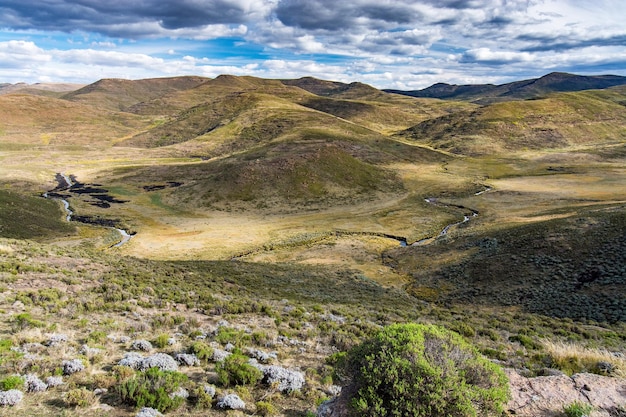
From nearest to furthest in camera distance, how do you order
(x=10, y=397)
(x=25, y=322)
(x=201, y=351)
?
(x=10, y=397) → (x=201, y=351) → (x=25, y=322)

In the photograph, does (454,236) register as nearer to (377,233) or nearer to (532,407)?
(377,233)

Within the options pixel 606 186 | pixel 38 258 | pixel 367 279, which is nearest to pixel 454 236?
pixel 367 279

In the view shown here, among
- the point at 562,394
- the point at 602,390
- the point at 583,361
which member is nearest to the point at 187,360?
the point at 562,394

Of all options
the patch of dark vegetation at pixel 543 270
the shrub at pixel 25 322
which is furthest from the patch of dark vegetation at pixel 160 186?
the shrub at pixel 25 322

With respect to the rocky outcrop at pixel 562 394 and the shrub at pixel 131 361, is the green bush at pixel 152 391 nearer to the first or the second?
the shrub at pixel 131 361

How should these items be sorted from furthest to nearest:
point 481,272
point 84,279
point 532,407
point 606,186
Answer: point 606,186, point 481,272, point 84,279, point 532,407

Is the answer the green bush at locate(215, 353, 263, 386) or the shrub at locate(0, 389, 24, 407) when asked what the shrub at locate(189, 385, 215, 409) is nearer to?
the green bush at locate(215, 353, 263, 386)

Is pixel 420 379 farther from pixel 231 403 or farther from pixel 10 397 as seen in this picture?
pixel 10 397

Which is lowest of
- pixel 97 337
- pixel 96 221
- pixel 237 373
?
pixel 96 221
